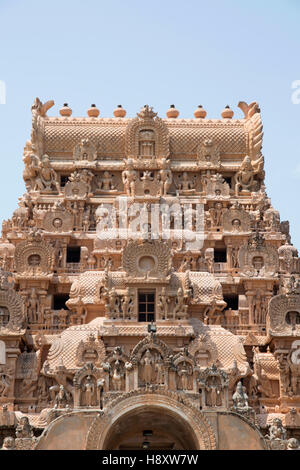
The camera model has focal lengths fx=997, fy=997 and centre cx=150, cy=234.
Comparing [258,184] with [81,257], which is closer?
[81,257]

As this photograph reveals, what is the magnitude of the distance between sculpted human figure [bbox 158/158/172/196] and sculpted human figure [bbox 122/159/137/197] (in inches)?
57.4

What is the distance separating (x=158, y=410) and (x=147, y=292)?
10281mm

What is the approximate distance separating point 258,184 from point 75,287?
14669 mm

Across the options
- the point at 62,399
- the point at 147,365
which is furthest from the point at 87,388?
the point at 147,365

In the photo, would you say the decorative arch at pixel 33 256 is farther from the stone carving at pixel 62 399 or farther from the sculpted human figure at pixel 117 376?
the sculpted human figure at pixel 117 376

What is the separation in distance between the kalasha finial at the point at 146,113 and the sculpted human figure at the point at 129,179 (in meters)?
3.06

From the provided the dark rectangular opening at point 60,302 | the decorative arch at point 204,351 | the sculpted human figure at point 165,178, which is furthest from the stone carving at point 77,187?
the decorative arch at point 204,351

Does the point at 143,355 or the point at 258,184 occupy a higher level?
the point at 258,184

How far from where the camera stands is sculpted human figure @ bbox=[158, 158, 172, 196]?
55.0 metres
